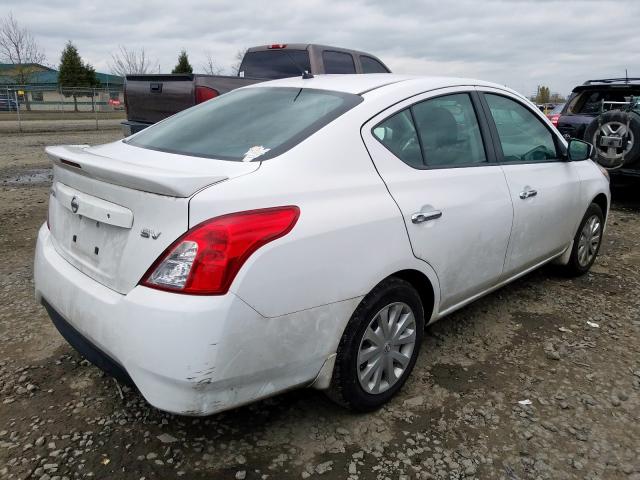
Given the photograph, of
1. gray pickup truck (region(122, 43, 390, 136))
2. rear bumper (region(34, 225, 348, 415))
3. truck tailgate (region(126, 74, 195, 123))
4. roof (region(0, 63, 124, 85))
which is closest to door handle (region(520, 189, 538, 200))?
rear bumper (region(34, 225, 348, 415))

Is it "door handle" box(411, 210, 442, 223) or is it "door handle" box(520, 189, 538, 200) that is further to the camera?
"door handle" box(520, 189, 538, 200)

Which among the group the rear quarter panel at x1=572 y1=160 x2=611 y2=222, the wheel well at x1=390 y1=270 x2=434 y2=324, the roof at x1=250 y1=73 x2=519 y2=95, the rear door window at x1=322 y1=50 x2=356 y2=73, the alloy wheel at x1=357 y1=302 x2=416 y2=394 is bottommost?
the alloy wheel at x1=357 y1=302 x2=416 y2=394

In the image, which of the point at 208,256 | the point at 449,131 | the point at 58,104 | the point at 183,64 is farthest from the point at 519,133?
the point at 183,64

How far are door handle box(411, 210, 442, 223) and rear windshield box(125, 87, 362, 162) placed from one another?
59 cm

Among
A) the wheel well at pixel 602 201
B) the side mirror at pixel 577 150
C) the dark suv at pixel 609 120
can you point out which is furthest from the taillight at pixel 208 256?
the dark suv at pixel 609 120

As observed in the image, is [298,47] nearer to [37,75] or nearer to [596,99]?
[596,99]

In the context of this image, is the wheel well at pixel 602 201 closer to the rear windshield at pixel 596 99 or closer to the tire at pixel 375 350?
the tire at pixel 375 350

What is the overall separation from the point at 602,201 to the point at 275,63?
5.35m

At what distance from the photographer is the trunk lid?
1.91 metres

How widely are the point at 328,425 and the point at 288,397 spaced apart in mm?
296

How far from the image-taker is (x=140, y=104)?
→ 24.5ft

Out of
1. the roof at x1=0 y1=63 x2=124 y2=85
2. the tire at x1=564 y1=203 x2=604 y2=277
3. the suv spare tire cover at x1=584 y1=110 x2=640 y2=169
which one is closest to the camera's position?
the tire at x1=564 y1=203 x2=604 y2=277

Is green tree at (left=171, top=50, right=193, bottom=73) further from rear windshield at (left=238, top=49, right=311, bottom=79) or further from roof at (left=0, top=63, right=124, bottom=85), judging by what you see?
→ rear windshield at (left=238, top=49, right=311, bottom=79)

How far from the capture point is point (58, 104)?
30.4 metres
